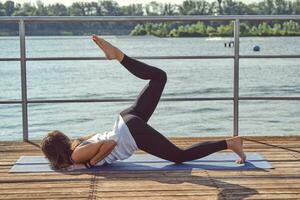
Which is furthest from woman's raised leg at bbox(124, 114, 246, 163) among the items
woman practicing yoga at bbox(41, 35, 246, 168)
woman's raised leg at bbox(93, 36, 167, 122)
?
woman's raised leg at bbox(93, 36, 167, 122)

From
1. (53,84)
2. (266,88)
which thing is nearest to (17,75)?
(53,84)

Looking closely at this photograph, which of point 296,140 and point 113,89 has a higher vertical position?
point 296,140

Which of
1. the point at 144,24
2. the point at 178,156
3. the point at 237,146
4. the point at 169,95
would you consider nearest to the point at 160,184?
the point at 178,156

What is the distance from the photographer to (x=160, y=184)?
11.0ft

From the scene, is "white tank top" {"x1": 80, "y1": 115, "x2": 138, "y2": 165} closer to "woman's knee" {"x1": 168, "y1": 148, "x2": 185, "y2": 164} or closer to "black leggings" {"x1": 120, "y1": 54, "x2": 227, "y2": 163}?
"black leggings" {"x1": 120, "y1": 54, "x2": 227, "y2": 163}

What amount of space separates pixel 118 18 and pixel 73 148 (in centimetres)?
141

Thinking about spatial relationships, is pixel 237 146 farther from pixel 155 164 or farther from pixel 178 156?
pixel 155 164

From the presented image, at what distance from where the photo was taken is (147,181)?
3.44 m

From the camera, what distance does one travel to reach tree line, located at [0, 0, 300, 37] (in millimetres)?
6055

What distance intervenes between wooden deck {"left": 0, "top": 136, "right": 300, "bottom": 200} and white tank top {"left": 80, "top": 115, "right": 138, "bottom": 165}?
7.9 inches

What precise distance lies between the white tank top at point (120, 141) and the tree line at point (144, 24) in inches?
59.7

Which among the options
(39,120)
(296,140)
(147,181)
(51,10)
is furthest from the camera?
(39,120)

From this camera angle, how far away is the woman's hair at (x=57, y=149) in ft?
12.3

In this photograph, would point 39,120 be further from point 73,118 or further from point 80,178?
point 80,178
